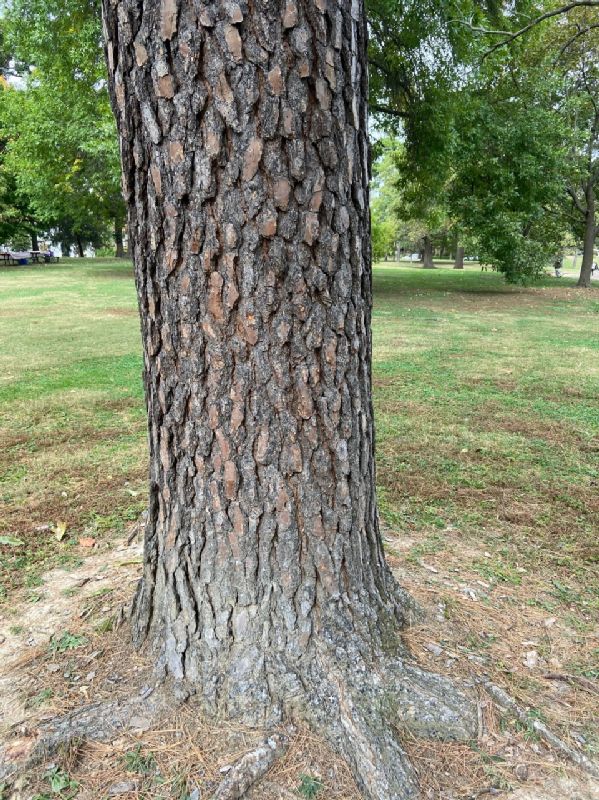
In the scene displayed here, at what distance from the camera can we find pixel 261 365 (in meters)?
1.77

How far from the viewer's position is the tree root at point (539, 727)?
1813 millimetres

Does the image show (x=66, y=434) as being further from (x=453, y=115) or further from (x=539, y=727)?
Result: (x=453, y=115)

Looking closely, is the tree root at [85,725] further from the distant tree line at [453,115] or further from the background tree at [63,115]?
the background tree at [63,115]

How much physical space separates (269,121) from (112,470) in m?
3.23

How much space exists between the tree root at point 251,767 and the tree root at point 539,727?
2.40ft

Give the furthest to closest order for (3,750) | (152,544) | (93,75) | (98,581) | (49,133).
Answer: (49,133), (93,75), (98,581), (152,544), (3,750)

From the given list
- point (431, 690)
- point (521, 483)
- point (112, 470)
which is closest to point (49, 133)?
point (112, 470)

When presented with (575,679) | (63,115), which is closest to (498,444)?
(575,679)

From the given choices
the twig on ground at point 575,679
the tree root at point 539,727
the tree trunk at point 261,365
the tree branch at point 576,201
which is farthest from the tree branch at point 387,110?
the tree root at point 539,727

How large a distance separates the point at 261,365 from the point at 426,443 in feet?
10.8

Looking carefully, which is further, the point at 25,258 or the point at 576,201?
the point at 25,258

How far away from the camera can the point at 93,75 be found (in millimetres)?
11867

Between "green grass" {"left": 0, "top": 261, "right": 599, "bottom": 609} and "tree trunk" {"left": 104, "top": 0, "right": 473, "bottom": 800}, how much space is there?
127cm

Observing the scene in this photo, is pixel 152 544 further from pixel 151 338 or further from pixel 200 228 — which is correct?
pixel 200 228
